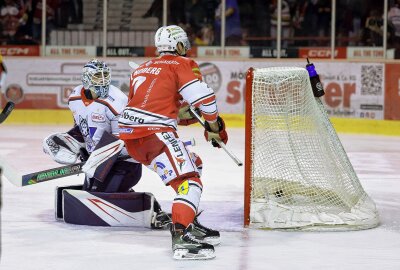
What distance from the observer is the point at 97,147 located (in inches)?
226

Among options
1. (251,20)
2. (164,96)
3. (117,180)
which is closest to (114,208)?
(117,180)

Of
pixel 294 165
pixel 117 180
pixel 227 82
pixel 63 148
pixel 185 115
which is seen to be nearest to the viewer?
pixel 185 115

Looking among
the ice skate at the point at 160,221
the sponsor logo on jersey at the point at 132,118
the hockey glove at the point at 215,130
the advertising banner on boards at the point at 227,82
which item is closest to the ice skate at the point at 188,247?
the hockey glove at the point at 215,130

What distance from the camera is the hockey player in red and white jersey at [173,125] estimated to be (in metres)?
4.99

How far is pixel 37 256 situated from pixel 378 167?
4.79 meters

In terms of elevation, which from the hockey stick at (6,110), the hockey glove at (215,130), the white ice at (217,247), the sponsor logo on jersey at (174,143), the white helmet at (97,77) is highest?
the white helmet at (97,77)

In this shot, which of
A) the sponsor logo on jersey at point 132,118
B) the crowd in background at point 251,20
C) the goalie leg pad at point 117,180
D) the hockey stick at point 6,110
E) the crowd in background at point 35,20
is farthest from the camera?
the crowd in background at point 35,20

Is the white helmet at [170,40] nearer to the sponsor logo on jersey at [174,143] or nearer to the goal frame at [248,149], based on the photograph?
the sponsor logo on jersey at [174,143]

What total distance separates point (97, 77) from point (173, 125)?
1068 mm

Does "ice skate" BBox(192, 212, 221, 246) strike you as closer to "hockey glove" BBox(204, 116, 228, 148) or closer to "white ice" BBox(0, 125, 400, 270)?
"white ice" BBox(0, 125, 400, 270)

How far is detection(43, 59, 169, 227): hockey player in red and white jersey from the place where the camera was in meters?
5.73

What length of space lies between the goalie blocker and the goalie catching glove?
43 cm

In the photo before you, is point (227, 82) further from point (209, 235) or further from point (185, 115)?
point (209, 235)

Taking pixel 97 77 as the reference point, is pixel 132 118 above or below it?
below
